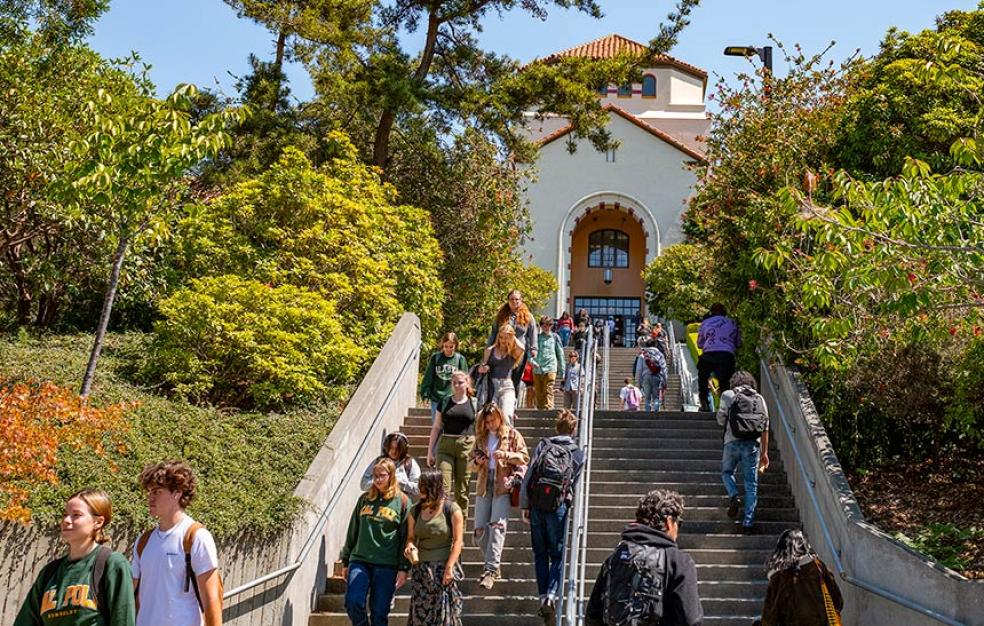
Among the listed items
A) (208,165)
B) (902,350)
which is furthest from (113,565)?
(208,165)

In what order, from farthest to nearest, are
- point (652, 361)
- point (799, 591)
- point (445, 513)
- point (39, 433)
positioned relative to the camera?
1. point (652, 361)
2. point (445, 513)
3. point (39, 433)
4. point (799, 591)

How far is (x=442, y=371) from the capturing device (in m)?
12.5

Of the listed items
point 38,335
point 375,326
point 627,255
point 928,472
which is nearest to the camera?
point 928,472

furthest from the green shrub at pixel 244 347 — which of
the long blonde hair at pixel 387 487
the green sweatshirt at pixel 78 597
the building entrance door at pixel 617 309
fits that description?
the building entrance door at pixel 617 309

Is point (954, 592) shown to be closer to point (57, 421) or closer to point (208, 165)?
point (57, 421)

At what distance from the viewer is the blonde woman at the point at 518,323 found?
42.7ft

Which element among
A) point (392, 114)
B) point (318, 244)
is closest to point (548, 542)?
point (318, 244)

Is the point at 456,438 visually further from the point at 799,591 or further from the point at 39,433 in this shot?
the point at 799,591

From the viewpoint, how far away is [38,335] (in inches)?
616

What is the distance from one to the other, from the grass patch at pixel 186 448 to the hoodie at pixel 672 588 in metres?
4.25

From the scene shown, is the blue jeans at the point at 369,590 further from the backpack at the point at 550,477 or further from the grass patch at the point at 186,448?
the backpack at the point at 550,477

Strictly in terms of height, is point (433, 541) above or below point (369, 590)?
above

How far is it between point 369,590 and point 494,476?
164 centimetres

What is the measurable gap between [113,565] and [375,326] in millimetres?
11450
